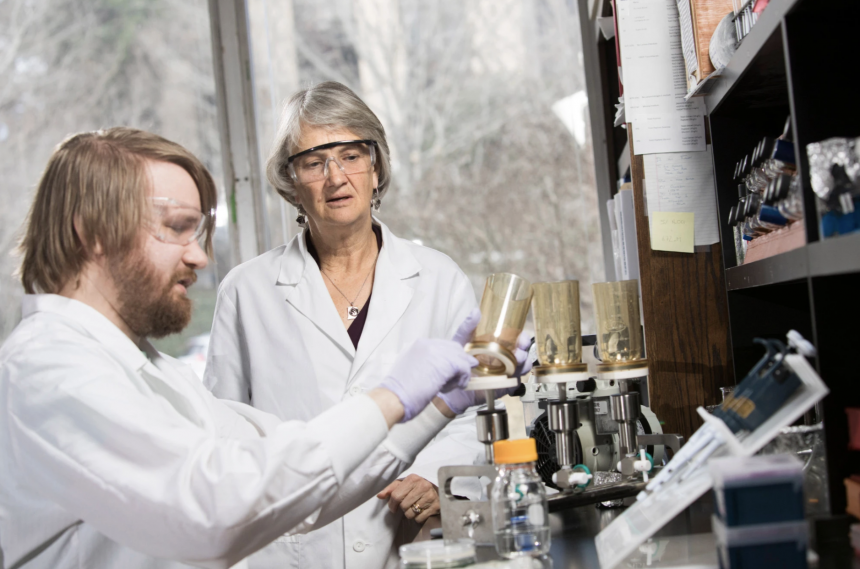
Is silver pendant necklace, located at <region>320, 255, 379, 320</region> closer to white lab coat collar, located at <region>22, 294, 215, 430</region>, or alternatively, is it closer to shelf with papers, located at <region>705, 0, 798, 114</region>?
white lab coat collar, located at <region>22, 294, 215, 430</region>

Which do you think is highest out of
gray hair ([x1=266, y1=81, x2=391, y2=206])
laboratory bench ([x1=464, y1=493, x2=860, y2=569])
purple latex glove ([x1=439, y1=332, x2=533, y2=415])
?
gray hair ([x1=266, y1=81, x2=391, y2=206])

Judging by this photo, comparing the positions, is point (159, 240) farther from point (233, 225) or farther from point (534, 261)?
point (534, 261)

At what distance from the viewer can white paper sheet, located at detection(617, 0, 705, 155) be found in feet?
5.94

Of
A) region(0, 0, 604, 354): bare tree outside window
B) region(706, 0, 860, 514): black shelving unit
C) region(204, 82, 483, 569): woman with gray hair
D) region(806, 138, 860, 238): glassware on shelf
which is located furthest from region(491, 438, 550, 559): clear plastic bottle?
region(0, 0, 604, 354): bare tree outside window

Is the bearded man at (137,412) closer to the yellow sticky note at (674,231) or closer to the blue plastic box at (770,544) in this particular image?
the blue plastic box at (770,544)

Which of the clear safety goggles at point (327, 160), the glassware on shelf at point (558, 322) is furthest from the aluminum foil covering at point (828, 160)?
the clear safety goggles at point (327, 160)

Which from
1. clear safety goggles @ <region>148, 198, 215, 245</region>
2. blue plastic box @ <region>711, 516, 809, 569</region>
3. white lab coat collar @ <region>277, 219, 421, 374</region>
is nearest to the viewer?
blue plastic box @ <region>711, 516, 809, 569</region>

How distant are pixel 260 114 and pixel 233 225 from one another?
0.49 meters

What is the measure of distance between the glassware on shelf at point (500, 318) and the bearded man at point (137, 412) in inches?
2.1

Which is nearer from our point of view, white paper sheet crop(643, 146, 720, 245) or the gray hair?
white paper sheet crop(643, 146, 720, 245)

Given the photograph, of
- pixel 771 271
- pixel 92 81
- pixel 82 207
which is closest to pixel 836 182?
pixel 771 271

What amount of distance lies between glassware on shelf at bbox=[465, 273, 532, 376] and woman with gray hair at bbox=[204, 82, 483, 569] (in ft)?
2.09

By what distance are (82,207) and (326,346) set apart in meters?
0.86

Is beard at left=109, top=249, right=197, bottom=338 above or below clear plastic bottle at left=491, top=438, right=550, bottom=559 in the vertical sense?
above
